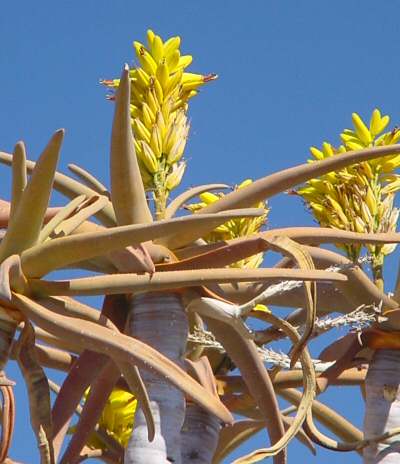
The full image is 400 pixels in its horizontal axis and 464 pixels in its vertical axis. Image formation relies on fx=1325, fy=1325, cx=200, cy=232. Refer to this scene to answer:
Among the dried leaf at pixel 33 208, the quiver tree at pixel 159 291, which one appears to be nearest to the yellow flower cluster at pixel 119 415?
the quiver tree at pixel 159 291

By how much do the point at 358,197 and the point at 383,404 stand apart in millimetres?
675

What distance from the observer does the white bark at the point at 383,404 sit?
3564mm

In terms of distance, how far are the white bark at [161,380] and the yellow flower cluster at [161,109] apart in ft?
1.65

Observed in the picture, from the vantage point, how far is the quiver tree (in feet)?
9.50

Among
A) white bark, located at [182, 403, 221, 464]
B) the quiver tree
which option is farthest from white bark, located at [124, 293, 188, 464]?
white bark, located at [182, 403, 221, 464]

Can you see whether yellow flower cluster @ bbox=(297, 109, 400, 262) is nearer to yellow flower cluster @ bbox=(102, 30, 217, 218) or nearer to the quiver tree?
the quiver tree

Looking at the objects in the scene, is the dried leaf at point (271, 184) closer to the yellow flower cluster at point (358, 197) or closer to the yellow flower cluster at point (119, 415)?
the yellow flower cluster at point (358, 197)

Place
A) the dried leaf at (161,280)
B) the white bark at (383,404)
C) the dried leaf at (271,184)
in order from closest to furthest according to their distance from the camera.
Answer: the dried leaf at (161,280) → the dried leaf at (271,184) → the white bark at (383,404)

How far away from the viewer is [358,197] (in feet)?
13.1

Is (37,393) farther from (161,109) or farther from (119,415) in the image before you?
(119,415)

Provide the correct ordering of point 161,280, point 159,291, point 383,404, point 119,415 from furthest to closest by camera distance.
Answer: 1. point 119,415
2. point 383,404
3. point 159,291
4. point 161,280

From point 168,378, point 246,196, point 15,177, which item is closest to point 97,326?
point 168,378

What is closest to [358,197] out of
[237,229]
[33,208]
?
[237,229]

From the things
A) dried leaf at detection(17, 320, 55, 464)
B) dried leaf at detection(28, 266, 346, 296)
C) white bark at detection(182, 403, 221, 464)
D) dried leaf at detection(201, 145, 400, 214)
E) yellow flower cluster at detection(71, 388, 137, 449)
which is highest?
dried leaf at detection(201, 145, 400, 214)
